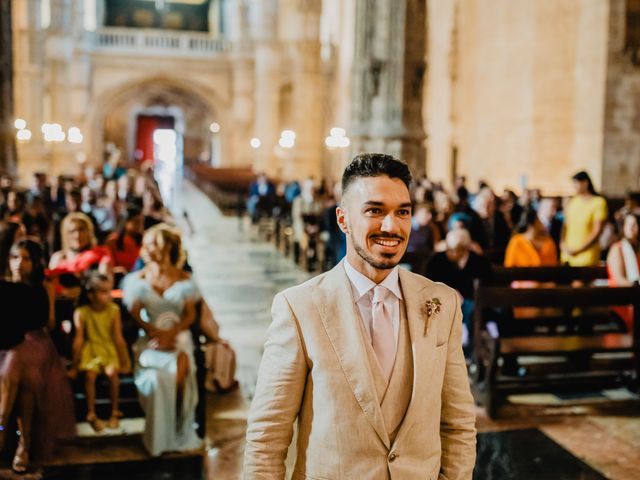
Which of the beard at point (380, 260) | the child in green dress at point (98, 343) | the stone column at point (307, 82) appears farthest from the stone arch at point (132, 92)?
the beard at point (380, 260)

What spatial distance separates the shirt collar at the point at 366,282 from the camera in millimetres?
2195

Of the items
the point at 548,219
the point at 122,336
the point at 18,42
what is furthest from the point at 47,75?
the point at 122,336

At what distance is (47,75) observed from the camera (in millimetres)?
36125

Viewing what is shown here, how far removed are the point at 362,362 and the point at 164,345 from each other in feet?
10.7

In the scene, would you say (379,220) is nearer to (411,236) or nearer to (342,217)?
(342,217)

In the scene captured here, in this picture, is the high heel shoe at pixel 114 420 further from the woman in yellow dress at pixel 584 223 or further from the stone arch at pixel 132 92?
the stone arch at pixel 132 92

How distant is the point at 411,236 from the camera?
8.77 metres

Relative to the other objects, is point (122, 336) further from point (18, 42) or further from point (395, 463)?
point (18, 42)

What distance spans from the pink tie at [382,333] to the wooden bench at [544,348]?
3806 millimetres

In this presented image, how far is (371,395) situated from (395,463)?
19 centimetres

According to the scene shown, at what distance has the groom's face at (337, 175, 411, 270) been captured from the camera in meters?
2.11

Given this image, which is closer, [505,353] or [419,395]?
[419,395]

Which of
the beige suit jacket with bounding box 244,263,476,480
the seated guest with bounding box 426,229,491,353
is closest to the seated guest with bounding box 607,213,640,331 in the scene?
the seated guest with bounding box 426,229,491,353

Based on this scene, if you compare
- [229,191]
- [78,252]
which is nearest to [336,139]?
[229,191]
